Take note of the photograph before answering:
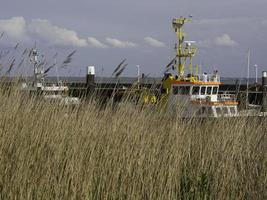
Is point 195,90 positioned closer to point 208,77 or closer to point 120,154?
point 208,77

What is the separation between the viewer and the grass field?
141 inches

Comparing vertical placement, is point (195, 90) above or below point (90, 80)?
below

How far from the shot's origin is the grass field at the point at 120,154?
3594 millimetres

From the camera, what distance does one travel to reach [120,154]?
402 cm

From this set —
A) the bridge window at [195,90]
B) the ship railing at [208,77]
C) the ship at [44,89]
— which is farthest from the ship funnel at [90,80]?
the ship railing at [208,77]

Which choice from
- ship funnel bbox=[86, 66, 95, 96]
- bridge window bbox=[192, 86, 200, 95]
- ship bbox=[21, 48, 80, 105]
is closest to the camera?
ship bbox=[21, 48, 80, 105]

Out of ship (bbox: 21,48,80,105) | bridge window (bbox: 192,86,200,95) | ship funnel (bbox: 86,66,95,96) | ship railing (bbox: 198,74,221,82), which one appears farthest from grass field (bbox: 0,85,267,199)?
ship railing (bbox: 198,74,221,82)

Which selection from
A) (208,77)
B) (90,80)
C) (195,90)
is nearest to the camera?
(90,80)

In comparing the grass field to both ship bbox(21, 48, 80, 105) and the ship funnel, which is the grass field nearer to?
ship bbox(21, 48, 80, 105)

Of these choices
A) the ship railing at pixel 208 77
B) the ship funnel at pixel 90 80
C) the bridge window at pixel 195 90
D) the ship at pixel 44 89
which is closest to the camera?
the ship at pixel 44 89

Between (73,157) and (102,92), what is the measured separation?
8.85 feet

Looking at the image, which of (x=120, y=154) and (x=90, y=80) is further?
(x=90, y=80)

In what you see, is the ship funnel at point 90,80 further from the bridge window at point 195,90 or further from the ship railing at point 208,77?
the ship railing at point 208,77

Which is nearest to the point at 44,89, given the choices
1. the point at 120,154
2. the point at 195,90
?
the point at 120,154
